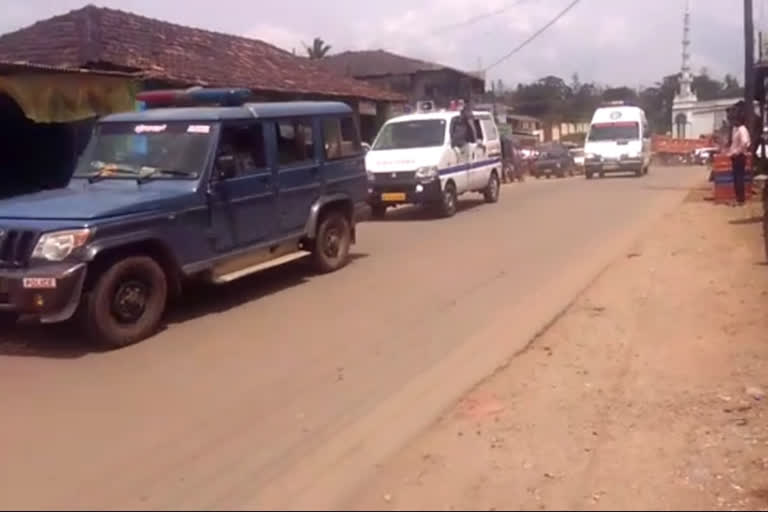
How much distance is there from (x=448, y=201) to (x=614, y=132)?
16.7 m

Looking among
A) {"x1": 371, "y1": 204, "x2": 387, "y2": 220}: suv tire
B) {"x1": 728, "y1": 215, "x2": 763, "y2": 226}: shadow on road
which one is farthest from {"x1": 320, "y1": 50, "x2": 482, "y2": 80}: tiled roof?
{"x1": 728, "y1": 215, "x2": 763, "y2": 226}: shadow on road

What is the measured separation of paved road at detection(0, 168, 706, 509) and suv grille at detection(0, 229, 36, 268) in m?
0.78

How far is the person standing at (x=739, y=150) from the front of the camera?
17.0 metres

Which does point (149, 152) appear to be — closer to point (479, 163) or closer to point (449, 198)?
point (449, 198)

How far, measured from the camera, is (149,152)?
30.3ft

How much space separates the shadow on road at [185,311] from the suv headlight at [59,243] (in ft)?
2.68

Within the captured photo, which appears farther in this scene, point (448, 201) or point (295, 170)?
point (448, 201)

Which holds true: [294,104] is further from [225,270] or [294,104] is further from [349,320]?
[349,320]

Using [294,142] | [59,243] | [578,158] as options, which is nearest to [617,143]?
[578,158]

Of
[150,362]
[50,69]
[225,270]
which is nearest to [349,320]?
[225,270]

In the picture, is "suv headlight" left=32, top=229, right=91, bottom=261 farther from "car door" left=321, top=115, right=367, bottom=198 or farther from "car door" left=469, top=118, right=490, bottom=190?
"car door" left=469, top=118, right=490, bottom=190

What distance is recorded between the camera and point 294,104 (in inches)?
426

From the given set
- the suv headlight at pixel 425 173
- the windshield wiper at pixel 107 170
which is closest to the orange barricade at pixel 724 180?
the suv headlight at pixel 425 173

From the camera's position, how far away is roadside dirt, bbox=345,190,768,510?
15.0ft
